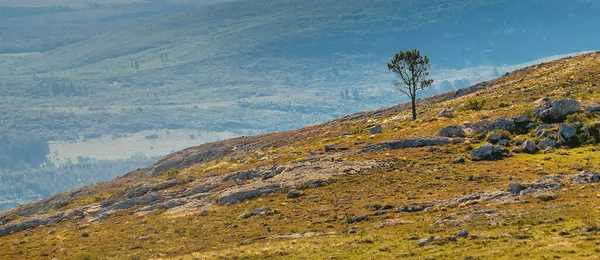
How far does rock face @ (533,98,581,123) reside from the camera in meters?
80.8

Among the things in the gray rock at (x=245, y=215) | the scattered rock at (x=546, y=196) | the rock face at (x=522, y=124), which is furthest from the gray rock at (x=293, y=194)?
the rock face at (x=522, y=124)

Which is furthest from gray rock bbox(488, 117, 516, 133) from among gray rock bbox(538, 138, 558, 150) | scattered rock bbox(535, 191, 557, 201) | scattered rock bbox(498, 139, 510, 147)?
scattered rock bbox(535, 191, 557, 201)

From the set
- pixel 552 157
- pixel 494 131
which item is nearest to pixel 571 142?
pixel 552 157

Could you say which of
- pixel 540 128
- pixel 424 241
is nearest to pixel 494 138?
pixel 540 128

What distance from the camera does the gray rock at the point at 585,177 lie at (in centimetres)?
5933

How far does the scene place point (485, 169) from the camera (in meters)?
69.9

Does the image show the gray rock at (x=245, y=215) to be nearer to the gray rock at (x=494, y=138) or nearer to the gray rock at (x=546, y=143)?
the gray rock at (x=494, y=138)

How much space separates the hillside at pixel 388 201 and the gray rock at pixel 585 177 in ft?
0.95

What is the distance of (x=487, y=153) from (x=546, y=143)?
589cm

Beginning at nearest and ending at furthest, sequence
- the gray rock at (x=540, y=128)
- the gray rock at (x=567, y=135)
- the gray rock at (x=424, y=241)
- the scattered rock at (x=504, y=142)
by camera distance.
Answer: the gray rock at (x=424, y=241) < the gray rock at (x=567, y=135) < the scattered rock at (x=504, y=142) < the gray rock at (x=540, y=128)

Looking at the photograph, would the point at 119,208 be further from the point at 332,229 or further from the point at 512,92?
the point at 512,92

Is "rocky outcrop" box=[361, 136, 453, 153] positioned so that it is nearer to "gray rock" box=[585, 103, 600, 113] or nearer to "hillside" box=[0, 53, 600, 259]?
"hillside" box=[0, 53, 600, 259]

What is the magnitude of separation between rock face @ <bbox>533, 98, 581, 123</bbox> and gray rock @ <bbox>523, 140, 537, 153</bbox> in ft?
26.7

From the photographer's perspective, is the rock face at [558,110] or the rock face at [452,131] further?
the rock face at [452,131]
